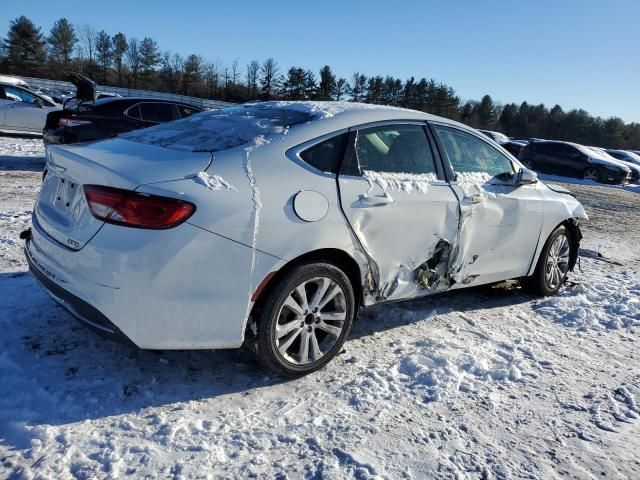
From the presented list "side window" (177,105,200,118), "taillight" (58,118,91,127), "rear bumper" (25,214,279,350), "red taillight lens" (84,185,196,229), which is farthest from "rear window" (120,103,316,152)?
"side window" (177,105,200,118)

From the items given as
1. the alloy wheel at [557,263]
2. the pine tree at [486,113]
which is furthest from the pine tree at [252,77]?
the alloy wheel at [557,263]

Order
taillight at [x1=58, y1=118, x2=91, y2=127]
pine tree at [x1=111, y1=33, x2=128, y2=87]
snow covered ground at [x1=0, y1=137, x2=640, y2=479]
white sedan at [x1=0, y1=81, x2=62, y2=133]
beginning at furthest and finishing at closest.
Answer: pine tree at [x1=111, y1=33, x2=128, y2=87] → white sedan at [x1=0, y1=81, x2=62, y2=133] → taillight at [x1=58, y1=118, x2=91, y2=127] → snow covered ground at [x1=0, y1=137, x2=640, y2=479]

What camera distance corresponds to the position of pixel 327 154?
3238 mm

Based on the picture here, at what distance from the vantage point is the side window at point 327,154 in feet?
10.4

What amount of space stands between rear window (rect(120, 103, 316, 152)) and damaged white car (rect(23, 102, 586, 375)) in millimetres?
20

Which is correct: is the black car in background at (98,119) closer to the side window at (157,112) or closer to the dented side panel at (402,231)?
the side window at (157,112)

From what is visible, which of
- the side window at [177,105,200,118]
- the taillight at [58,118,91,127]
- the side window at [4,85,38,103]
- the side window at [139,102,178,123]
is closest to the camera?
the taillight at [58,118,91,127]

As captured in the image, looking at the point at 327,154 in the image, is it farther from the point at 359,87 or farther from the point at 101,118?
the point at 359,87

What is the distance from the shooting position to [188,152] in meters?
2.98

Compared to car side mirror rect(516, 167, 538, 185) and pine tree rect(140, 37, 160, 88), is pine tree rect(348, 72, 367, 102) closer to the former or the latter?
pine tree rect(140, 37, 160, 88)

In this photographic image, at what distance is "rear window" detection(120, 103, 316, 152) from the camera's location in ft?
10.3

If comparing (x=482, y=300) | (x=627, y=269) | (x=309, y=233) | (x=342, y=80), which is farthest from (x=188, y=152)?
(x=342, y=80)

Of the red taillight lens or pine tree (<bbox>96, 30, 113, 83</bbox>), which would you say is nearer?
the red taillight lens

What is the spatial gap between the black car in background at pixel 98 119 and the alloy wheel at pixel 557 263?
814 cm
